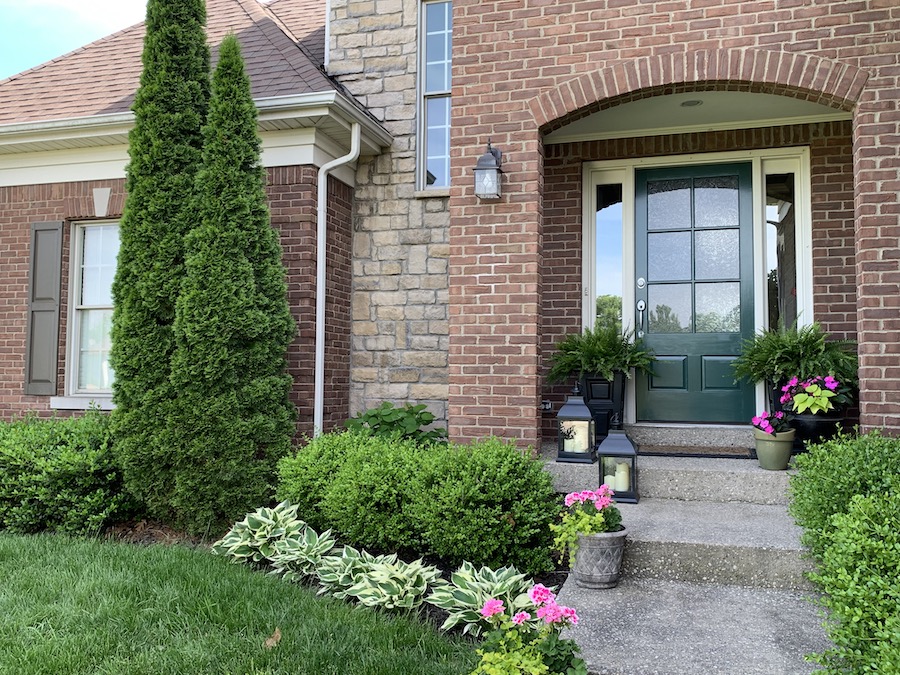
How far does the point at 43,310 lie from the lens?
253 inches

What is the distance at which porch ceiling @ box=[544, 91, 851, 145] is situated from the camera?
203 inches

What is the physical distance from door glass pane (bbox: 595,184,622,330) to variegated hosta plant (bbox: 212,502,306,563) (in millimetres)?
3194

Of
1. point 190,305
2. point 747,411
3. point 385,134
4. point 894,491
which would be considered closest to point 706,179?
point 747,411

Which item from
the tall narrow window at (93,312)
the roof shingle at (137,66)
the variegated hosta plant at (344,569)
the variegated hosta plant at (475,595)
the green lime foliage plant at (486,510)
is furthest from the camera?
the tall narrow window at (93,312)

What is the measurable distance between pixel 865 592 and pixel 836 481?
1184 mm

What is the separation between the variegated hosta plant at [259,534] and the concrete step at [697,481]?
179 cm

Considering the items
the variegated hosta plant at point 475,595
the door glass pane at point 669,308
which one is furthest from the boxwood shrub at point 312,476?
the door glass pane at point 669,308

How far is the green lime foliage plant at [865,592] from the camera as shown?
5.99ft

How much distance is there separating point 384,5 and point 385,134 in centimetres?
135

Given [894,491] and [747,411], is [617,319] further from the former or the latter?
[894,491]

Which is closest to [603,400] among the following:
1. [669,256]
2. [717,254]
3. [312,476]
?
[669,256]

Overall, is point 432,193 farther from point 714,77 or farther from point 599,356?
point 714,77

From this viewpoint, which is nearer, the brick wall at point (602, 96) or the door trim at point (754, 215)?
the brick wall at point (602, 96)

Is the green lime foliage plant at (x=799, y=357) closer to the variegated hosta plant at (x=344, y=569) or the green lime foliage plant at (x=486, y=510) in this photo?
the green lime foliage plant at (x=486, y=510)
